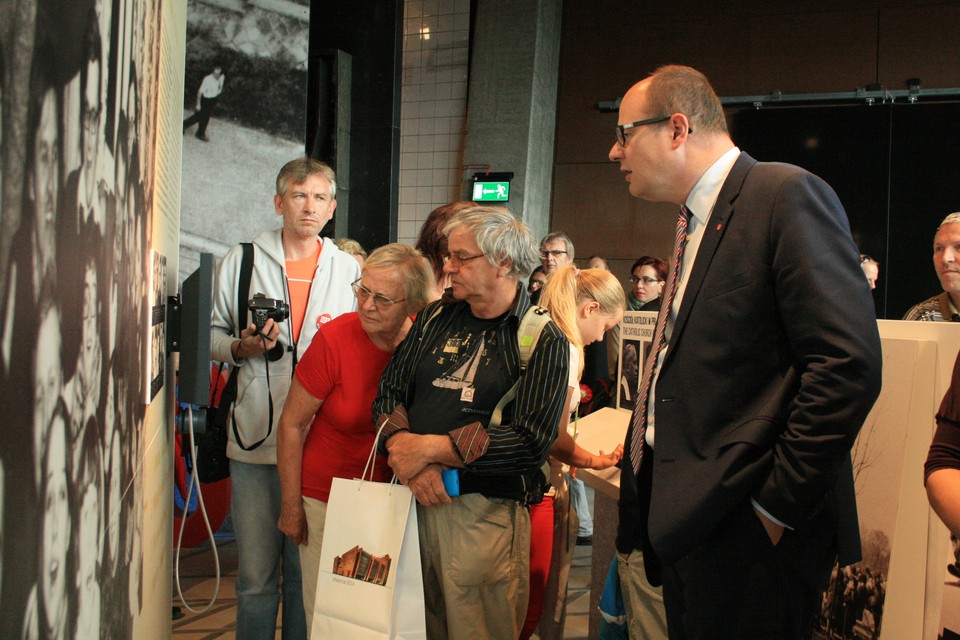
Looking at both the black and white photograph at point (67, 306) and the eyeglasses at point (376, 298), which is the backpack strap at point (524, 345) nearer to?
the eyeglasses at point (376, 298)

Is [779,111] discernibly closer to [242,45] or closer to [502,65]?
[502,65]

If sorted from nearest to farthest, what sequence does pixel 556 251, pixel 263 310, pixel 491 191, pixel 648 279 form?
pixel 263 310
pixel 556 251
pixel 648 279
pixel 491 191

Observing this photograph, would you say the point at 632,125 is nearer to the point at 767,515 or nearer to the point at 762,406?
the point at 762,406

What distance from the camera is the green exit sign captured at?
7.30 metres

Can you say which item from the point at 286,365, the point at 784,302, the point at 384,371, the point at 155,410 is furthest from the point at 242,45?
the point at 784,302

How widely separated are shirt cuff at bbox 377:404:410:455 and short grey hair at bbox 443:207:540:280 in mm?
454

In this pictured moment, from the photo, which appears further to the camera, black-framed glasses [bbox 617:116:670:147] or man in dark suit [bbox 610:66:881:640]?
black-framed glasses [bbox 617:116:670:147]

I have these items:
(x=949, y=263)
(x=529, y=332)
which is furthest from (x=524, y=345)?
(x=949, y=263)

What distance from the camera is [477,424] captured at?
6.23ft

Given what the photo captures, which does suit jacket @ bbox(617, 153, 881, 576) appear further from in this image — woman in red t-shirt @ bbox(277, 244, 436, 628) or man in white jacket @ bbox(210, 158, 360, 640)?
man in white jacket @ bbox(210, 158, 360, 640)

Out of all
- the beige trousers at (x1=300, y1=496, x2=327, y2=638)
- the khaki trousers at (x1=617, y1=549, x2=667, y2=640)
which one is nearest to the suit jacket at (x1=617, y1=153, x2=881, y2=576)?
the khaki trousers at (x1=617, y1=549, x2=667, y2=640)

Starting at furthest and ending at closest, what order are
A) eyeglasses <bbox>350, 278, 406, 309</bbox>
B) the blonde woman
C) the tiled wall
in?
the tiled wall → the blonde woman → eyeglasses <bbox>350, 278, 406, 309</bbox>

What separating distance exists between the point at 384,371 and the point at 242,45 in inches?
128

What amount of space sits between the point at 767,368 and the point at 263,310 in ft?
4.95
